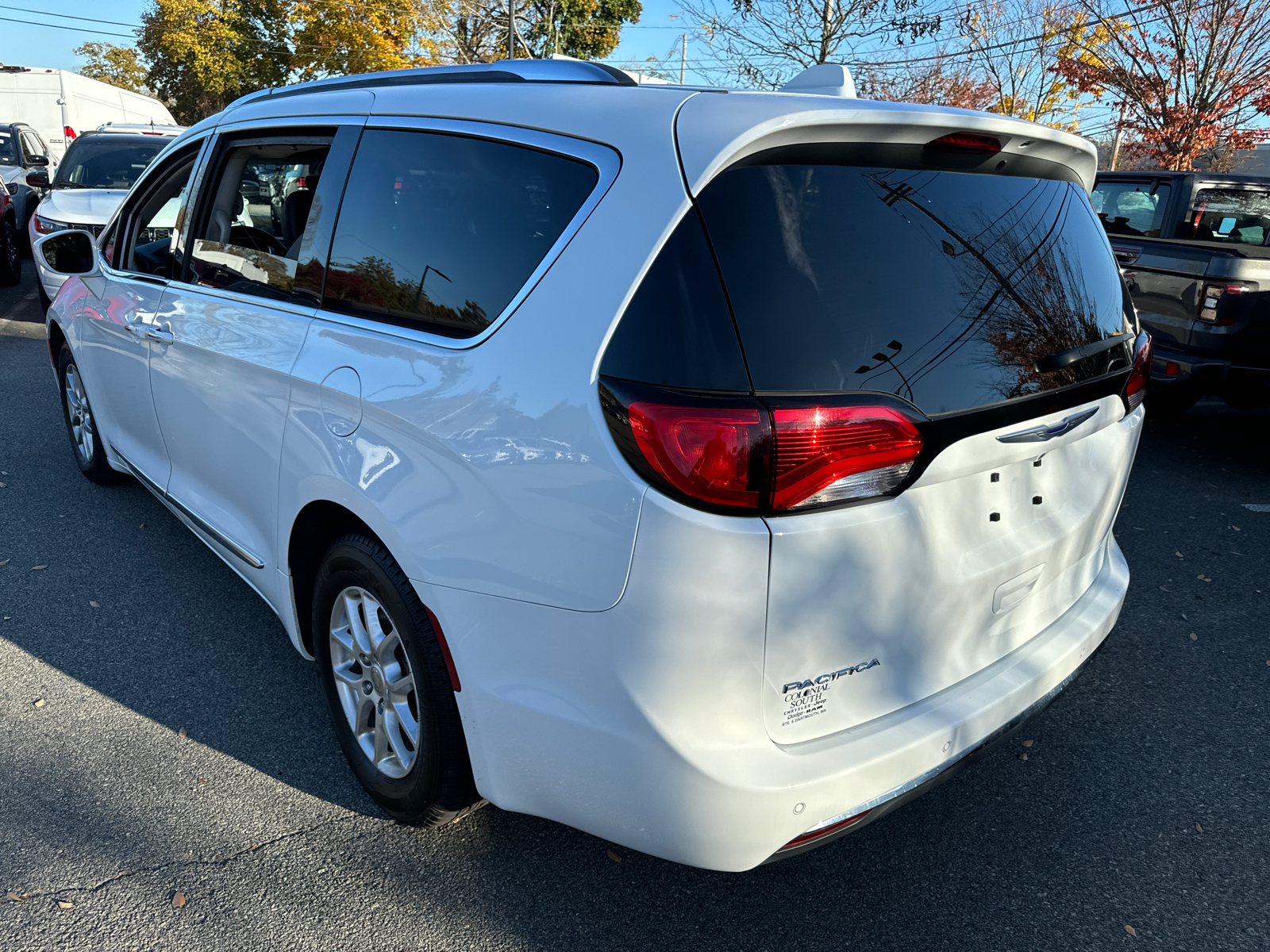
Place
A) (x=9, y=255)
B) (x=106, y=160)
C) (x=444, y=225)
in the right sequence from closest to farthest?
1. (x=444, y=225)
2. (x=106, y=160)
3. (x=9, y=255)

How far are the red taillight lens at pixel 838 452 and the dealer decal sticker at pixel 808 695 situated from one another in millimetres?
349

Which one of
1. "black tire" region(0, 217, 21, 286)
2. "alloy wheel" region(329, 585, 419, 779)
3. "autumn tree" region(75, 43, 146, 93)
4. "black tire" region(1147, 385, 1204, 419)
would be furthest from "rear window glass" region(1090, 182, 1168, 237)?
"autumn tree" region(75, 43, 146, 93)

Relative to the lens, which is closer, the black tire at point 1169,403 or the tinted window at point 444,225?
the tinted window at point 444,225

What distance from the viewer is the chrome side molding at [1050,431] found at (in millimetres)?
1961

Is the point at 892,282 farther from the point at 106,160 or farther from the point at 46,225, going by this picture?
the point at 106,160

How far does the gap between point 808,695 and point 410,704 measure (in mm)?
1107

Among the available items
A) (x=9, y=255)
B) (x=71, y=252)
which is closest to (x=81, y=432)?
(x=71, y=252)

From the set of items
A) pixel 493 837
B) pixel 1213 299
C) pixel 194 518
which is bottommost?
pixel 493 837

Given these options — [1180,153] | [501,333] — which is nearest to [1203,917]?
[501,333]

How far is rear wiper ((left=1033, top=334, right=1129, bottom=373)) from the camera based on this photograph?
2076 millimetres

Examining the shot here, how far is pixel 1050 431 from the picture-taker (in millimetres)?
2066

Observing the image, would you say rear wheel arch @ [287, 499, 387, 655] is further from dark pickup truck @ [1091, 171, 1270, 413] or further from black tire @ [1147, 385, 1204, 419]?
black tire @ [1147, 385, 1204, 419]

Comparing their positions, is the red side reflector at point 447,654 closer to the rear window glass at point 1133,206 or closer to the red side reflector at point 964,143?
the red side reflector at point 964,143

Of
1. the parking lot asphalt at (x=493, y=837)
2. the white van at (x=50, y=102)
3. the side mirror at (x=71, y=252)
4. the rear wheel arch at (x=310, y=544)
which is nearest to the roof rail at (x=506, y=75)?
the rear wheel arch at (x=310, y=544)
